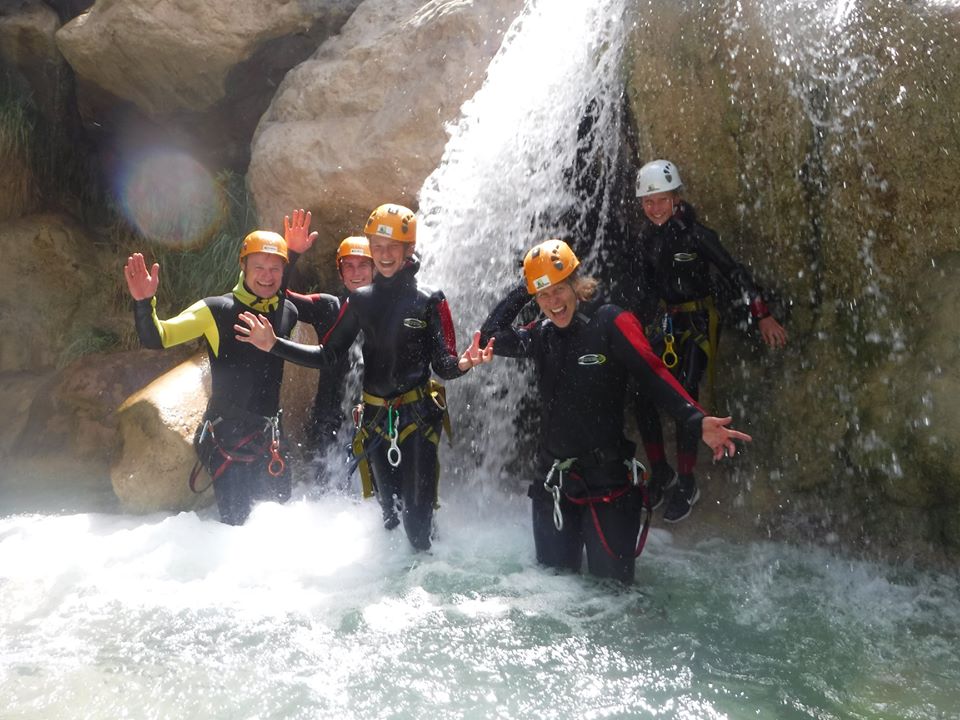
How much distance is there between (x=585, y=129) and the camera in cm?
657

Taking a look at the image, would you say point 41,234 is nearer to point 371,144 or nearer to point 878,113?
point 371,144

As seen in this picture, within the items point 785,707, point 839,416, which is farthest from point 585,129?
point 785,707

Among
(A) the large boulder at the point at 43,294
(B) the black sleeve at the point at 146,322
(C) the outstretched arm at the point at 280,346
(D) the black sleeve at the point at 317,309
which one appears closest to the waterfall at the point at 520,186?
(D) the black sleeve at the point at 317,309

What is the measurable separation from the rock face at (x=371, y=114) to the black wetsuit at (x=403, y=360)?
97.5 inches

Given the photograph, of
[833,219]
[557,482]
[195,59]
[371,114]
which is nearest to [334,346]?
[557,482]

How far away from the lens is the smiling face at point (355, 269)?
617 centimetres

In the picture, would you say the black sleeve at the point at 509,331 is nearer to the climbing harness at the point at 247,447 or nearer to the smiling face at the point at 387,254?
the smiling face at the point at 387,254

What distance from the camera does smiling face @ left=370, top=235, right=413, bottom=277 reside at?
5.27 meters

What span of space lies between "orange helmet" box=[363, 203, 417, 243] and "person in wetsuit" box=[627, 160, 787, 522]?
1.53 m

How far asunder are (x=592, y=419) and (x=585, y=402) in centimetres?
10

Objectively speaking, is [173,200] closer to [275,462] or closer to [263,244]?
[263,244]

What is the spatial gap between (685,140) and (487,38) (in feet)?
8.30

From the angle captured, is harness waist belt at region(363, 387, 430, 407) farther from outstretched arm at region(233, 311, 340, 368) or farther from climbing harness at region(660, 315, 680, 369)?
climbing harness at region(660, 315, 680, 369)

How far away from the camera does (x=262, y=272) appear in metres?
5.72
